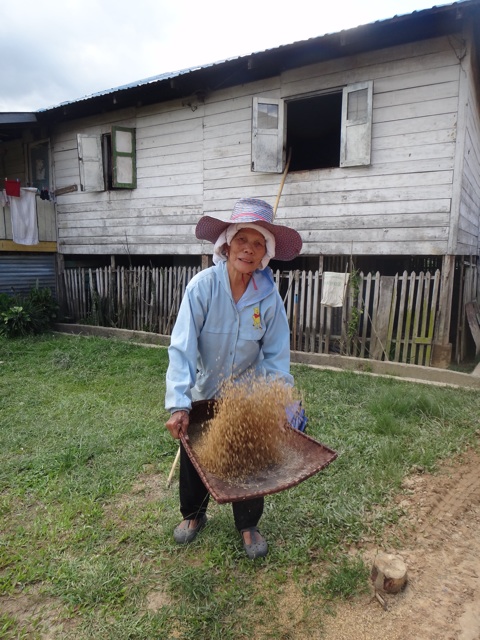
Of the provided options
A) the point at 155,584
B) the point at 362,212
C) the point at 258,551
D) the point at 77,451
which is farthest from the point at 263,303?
the point at 362,212

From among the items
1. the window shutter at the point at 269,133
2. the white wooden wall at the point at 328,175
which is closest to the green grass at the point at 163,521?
the white wooden wall at the point at 328,175

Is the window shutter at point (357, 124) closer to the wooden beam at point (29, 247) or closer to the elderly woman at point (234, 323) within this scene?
the elderly woman at point (234, 323)

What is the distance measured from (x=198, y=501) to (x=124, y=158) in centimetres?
819

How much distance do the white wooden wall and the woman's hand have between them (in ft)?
18.0

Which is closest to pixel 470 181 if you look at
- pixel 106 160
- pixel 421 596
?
pixel 421 596

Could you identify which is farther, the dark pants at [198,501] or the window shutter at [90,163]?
the window shutter at [90,163]

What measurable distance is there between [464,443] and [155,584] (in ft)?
9.69

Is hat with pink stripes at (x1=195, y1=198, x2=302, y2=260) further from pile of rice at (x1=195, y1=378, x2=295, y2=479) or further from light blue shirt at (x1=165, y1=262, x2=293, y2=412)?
pile of rice at (x1=195, y1=378, x2=295, y2=479)

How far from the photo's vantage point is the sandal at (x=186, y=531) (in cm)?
263

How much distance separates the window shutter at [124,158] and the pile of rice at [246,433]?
7918 millimetres

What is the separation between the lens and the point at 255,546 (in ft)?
8.25

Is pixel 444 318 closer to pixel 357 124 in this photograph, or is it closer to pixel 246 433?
pixel 357 124

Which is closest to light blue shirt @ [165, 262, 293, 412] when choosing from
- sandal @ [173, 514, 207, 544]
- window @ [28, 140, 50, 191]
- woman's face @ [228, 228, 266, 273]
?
woman's face @ [228, 228, 266, 273]

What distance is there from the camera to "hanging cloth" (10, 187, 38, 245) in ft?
31.8
